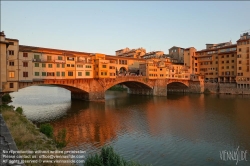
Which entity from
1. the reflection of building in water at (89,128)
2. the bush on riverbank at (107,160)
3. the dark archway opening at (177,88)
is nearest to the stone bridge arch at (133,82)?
the dark archway opening at (177,88)

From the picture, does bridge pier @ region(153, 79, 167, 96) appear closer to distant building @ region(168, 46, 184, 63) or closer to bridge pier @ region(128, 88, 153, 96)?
bridge pier @ region(128, 88, 153, 96)

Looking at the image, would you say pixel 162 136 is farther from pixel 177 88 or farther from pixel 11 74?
pixel 177 88

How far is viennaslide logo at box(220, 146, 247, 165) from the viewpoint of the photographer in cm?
1756

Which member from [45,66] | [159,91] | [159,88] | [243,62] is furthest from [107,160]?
[243,62]

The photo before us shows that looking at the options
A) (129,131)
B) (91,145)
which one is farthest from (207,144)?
(91,145)

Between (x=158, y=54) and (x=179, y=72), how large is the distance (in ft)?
66.6

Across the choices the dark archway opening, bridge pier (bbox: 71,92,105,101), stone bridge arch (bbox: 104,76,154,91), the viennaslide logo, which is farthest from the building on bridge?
the viennaslide logo

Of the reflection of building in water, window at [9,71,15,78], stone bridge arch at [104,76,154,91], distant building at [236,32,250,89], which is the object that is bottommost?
the reflection of building in water

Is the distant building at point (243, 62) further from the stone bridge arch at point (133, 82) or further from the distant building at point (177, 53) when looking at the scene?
the stone bridge arch at point (133, 82)

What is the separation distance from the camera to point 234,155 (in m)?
18.4

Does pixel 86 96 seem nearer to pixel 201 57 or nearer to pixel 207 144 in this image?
pixel 207 144

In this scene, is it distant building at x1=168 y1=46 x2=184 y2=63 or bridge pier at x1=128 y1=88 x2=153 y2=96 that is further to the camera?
distant building at x1=168 y1=46 x2=184 y2=63

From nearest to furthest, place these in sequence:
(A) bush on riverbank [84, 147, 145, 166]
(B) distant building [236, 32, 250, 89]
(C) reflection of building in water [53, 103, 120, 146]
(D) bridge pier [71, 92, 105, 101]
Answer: (A) bush on riverbank [84, 147, 145, 166], (C) reflection of building in water [53, 103, 120, 146], (D) bridge pier [71, 92, 105, 101], (B) distant building [236, 32, 250, 89]

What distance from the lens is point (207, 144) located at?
21172mm
